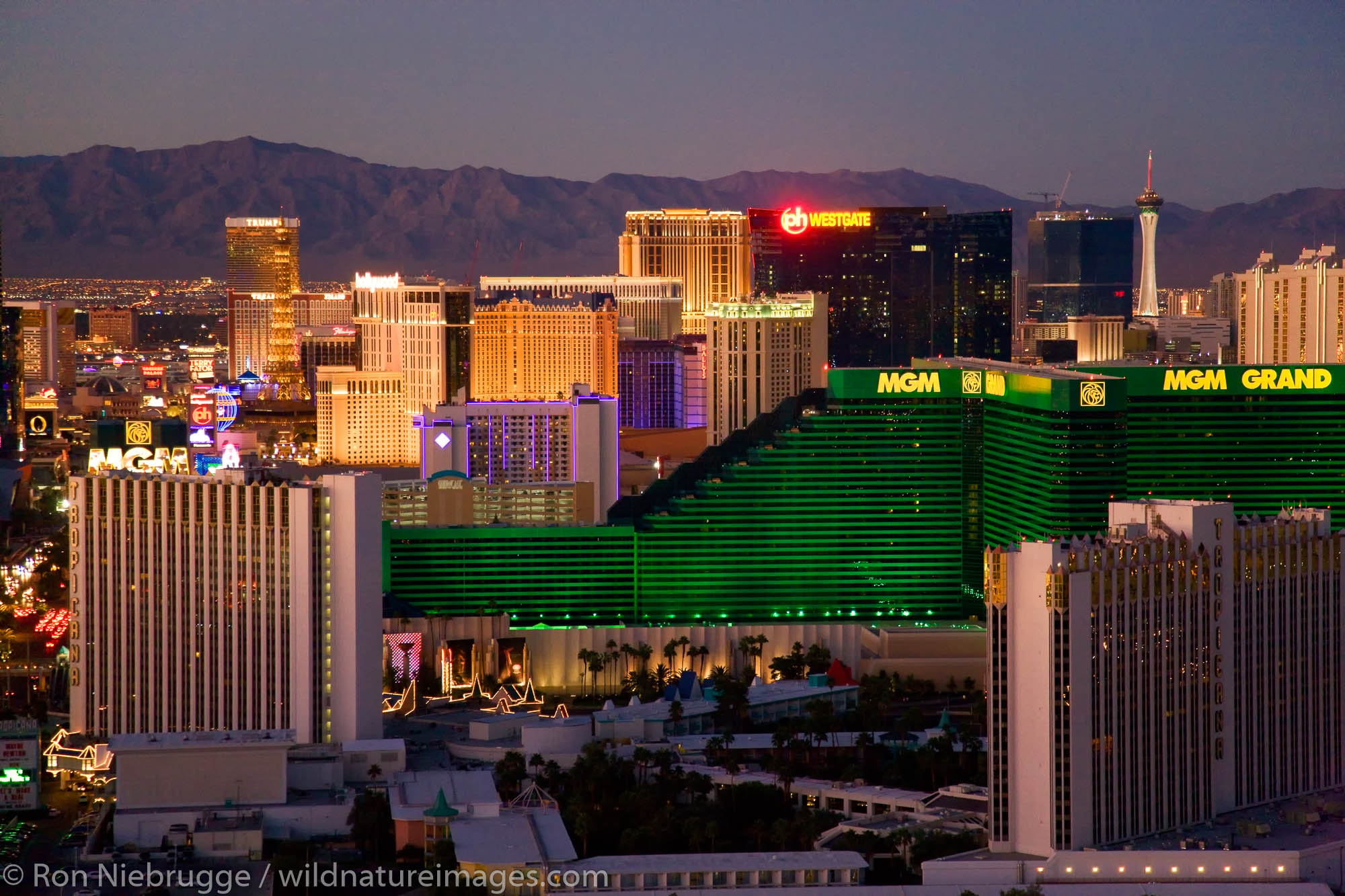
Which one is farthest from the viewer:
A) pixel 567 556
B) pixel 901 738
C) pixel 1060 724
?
pixel 567 556

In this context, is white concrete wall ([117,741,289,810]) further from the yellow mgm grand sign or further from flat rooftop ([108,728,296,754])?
the yellow mgm grand sign

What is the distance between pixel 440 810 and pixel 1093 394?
43.6 metres

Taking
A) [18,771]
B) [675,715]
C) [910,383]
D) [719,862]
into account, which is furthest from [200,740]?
[910,383]

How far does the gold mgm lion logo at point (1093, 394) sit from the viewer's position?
104875 millimetres

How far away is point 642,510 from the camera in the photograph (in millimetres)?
114250

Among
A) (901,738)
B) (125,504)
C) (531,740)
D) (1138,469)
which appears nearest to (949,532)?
(1138,469)

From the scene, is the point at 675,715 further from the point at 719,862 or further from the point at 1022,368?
the point at 1022,368

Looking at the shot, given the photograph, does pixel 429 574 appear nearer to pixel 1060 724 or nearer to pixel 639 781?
pixel 639 781

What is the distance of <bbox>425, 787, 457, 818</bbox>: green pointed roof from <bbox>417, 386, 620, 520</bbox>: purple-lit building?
3580 inches

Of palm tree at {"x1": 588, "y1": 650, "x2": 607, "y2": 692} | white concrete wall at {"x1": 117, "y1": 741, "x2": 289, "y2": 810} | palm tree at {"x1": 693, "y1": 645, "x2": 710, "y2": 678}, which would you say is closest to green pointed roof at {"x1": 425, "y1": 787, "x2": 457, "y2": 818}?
white concrete wall at {"x1": 117, "y1": 741, "x2": 289, "y2": 810}

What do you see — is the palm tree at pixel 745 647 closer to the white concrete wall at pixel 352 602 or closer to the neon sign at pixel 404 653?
the neon sign at pixel 404 653

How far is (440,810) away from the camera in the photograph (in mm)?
73125

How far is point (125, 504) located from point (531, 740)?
18777 mm

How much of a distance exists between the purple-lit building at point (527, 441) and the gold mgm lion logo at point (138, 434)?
56611 millimetres
